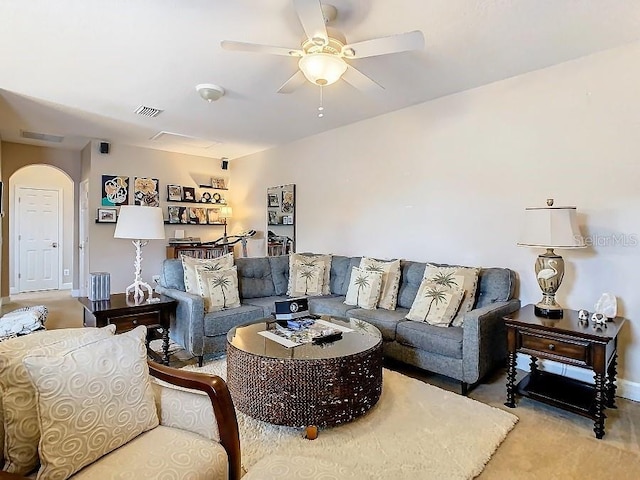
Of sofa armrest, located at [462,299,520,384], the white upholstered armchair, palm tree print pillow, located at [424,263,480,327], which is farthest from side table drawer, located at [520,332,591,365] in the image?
the white upholstered armchair

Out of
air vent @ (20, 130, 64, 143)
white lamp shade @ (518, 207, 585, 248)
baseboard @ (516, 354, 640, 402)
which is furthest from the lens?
air vent @ (20, 130, 64, 143)

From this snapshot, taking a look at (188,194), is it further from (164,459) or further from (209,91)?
(164,459)

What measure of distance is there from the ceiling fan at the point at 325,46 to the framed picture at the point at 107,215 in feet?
Result: 14.2

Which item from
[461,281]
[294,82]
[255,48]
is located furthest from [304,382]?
[294,82]

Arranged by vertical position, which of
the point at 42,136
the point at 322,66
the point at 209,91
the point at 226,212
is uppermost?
the point at 42,136

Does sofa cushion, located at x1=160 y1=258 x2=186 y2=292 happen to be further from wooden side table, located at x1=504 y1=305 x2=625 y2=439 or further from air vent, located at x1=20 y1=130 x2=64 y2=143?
air vent, located at x1=20 y1=130 x2=64 y2=143

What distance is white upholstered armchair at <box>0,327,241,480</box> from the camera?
1.14 metres

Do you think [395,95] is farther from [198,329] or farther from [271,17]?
[198,329]

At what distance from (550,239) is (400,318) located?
4.24ft

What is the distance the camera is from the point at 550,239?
8.22 ft

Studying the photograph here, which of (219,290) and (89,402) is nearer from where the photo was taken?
(89,402)

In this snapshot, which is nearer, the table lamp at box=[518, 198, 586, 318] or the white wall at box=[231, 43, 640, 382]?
the table lamp at box=[518, 198, 586, 318]

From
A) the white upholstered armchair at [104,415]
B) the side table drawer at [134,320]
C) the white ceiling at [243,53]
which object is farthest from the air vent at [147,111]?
the white upholstered armchair at [104,415]

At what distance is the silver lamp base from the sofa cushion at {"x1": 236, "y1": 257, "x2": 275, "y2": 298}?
2644 millimetres
